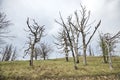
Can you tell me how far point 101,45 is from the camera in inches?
1734

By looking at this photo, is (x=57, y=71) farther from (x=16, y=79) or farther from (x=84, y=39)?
(x=84, y=39)

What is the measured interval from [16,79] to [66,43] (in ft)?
83.0

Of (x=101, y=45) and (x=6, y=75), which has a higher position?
(x=101, y=45)

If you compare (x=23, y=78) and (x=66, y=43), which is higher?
(x=66, y=43)

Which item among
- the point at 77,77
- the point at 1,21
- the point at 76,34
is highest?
the point at 1,21

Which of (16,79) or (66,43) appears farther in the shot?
(66,43)

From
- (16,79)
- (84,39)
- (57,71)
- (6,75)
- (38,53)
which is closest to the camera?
(16,79)

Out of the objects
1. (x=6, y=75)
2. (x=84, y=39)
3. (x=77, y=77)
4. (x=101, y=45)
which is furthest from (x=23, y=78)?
(x=101, y=45)

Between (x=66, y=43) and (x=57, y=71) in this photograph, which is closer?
(x=57, y=71)

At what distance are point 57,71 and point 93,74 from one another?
20.2 ft

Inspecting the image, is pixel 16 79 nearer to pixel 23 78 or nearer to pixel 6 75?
pixel 23 78

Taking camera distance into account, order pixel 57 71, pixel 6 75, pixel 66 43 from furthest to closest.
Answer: pixel 66 43 → pixel 57 71 → pixel 6 75

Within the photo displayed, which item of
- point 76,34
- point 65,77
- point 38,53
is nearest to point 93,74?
point 65,77

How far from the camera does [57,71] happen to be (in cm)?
2962
